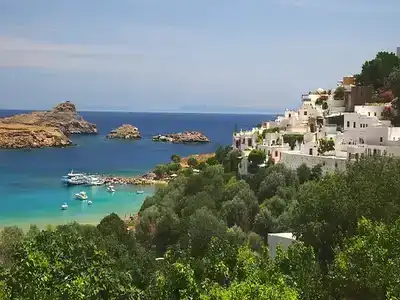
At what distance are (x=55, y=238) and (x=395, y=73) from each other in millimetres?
30096

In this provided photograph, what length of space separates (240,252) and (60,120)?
474 feet

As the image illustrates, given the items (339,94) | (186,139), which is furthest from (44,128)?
(339,94)

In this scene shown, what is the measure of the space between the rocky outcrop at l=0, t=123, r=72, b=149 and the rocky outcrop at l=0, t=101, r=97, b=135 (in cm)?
1420

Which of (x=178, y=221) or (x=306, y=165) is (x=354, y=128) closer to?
(x=306, y=165)

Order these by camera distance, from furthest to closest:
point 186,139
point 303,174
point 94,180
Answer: point 186,139, point 94,180, point 303,174

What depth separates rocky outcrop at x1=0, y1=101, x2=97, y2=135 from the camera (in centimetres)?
14775

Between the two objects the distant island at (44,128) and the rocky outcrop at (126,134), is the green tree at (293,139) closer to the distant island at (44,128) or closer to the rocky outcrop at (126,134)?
the distant island at (44,128)

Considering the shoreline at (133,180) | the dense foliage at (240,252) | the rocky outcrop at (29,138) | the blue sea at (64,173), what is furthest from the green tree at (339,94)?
the rocky outcrop at (29,138)

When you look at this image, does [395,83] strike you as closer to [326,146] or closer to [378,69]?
[326,146]

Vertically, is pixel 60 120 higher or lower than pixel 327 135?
lower

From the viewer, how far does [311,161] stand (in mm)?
36000

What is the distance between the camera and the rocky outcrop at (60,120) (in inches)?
5817

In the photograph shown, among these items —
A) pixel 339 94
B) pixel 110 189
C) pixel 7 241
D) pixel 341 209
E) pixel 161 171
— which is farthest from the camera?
pixel 161 171

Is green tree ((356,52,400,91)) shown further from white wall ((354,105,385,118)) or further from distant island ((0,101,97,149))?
distant island ((0,101,97,149))
